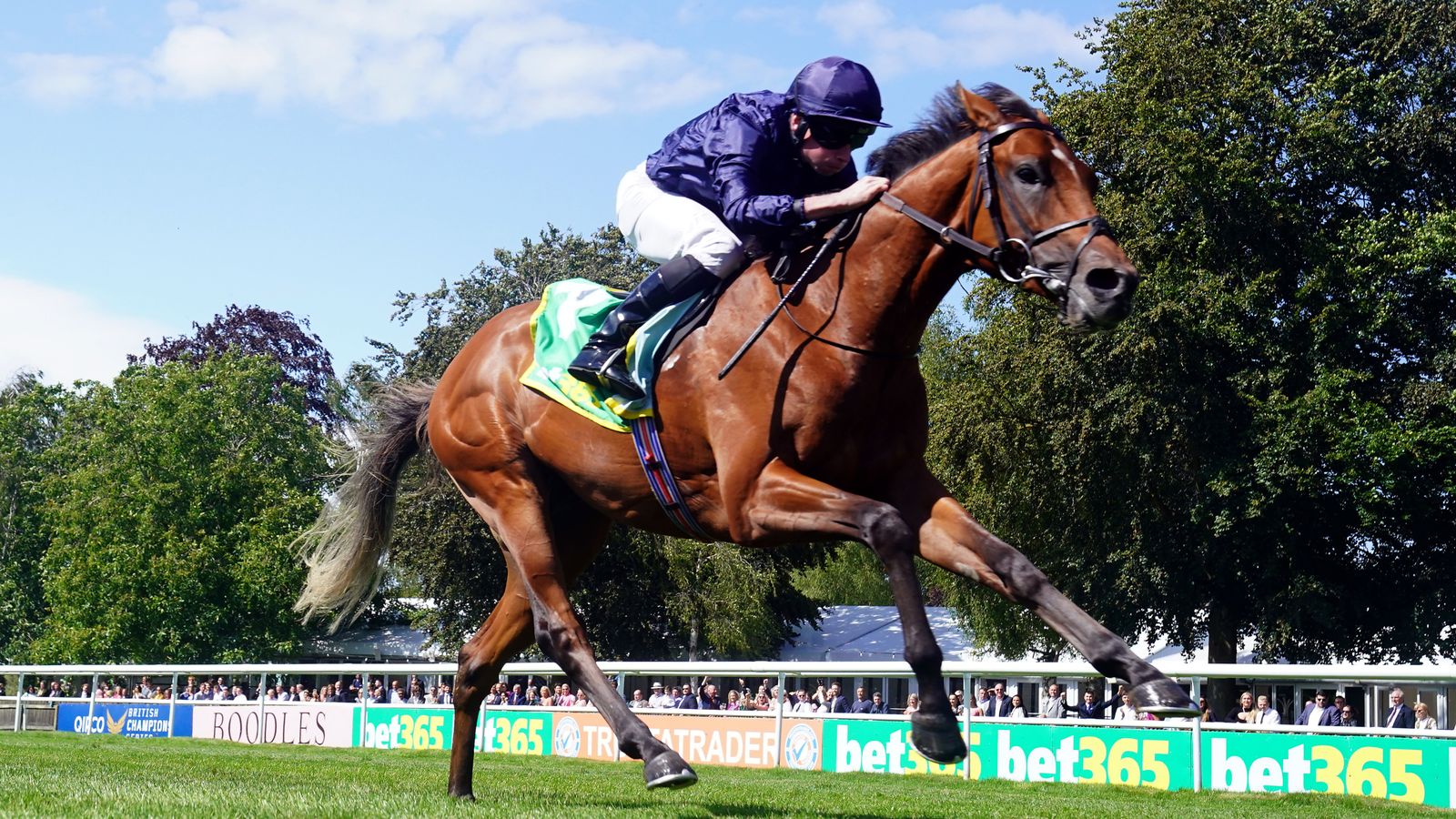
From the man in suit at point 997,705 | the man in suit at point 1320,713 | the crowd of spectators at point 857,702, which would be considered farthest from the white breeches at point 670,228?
the man in suit at point 997,705

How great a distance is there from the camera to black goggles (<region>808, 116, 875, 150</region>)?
21.1 feet

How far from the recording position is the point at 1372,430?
25969mm

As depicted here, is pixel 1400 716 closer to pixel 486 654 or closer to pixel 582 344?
pixel 486 654

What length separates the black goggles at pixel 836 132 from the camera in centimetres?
643

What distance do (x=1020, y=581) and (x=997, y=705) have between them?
1230 centimetres

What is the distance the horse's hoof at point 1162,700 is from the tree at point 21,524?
52544 millimetres

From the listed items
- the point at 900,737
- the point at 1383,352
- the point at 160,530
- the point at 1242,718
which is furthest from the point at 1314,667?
Result: the point at 160,530

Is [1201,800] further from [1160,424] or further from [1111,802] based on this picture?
[1160,424]

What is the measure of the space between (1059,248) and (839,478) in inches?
49.2

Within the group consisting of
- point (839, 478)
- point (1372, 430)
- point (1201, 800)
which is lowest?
point (1201, 800)

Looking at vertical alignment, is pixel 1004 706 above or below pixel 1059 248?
below

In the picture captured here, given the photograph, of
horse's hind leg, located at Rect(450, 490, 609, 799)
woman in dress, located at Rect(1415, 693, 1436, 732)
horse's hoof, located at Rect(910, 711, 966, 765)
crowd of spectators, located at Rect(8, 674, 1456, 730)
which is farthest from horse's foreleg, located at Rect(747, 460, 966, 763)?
woman in dress, located at Rect(1415, 693, 1436, 732)

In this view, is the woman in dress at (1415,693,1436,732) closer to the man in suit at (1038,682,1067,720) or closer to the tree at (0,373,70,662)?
the man in suit at (1038,682,1067,720)

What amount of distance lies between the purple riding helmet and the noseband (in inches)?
18.2
